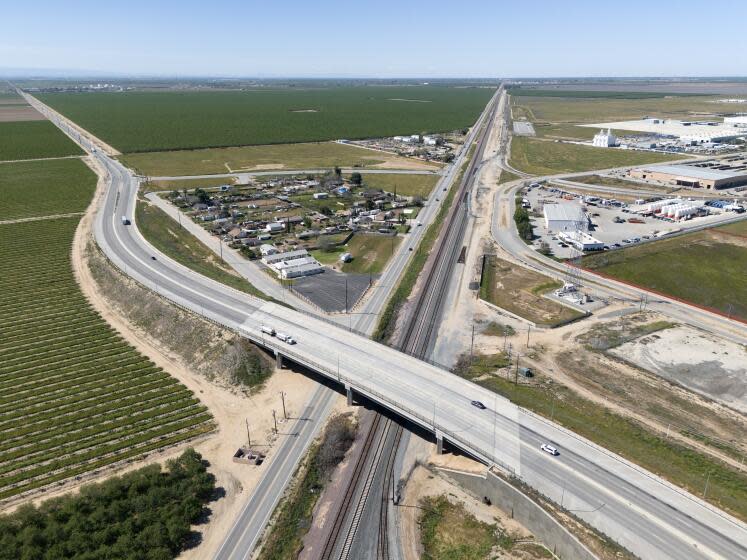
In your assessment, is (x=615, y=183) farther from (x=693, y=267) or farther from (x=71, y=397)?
(x=71, y=397)

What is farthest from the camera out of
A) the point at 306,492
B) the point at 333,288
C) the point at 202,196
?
the point at 202,196

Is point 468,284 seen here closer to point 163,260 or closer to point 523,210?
point 523,210

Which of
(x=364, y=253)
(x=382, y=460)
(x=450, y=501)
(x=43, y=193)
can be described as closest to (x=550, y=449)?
(x=450, y=501)

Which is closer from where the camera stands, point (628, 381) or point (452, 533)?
point (452, 533)

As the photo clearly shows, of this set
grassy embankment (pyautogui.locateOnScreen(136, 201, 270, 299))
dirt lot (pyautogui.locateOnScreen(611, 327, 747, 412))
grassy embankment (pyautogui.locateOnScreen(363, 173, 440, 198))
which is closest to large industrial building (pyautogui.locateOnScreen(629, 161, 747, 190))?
grassy embankment (pyautogui.locateOnScreen(363, 173, 440, 198))

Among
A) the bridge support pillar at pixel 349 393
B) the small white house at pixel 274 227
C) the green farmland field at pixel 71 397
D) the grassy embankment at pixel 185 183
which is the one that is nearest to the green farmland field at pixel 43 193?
the grassy embankment at pixel 185 183

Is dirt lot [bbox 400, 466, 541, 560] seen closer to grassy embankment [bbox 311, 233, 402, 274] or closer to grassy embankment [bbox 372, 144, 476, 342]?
grassy embankment [bbox 372, 144, 476, 342]

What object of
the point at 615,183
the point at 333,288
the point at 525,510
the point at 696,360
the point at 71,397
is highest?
the point at 615,183

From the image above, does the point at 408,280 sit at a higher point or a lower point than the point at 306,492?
higher
